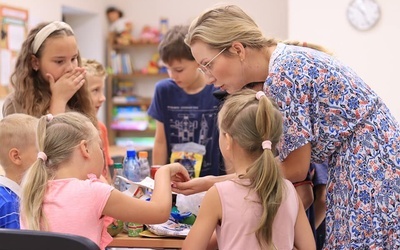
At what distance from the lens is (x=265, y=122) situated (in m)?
1.62

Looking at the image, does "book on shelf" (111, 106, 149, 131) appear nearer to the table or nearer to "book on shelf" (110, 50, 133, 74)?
"book on shelf" (110, 50, 133, 74)

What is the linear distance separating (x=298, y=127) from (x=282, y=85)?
0.42 ft

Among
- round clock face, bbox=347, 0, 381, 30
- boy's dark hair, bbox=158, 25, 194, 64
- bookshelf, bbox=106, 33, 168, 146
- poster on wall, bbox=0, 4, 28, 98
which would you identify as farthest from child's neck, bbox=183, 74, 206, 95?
bookshelf, bbox=106, 33, 168, 146

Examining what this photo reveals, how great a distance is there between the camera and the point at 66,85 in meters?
2.31

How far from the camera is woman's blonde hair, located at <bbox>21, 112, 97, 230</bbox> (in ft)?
5.29

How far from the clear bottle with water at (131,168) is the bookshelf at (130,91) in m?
5.01

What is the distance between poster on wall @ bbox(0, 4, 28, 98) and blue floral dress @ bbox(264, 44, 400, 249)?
4.10 m

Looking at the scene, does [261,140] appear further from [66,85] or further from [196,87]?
[196,87]

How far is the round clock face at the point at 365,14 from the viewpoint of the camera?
5824 mm

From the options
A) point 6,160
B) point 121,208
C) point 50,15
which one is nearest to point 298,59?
point 121,208

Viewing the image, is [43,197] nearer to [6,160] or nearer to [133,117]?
[6,160]

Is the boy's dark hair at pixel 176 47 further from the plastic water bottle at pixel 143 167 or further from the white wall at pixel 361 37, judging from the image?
the white wall at pixel 361 37

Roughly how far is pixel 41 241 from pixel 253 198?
60 cm

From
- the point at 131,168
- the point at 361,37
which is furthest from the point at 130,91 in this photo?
the point at 131,168
